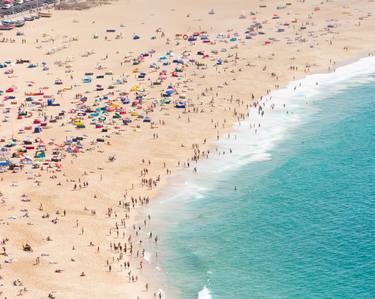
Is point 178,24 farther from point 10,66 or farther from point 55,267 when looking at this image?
point 55,267

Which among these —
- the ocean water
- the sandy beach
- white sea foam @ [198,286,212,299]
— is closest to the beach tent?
the sandy beach

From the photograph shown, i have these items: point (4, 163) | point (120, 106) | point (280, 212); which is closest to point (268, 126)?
point (120, 106)

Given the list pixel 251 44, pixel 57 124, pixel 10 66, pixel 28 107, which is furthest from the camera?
pixel 251 44

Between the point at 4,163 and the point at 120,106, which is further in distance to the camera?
the point at 120,106

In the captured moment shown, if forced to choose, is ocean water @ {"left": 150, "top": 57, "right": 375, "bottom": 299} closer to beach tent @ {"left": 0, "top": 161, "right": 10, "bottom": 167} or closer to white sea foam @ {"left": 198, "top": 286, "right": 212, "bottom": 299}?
white sea foam @ {"left": 198, "top": 286, "right": 212, "bottom": 299}

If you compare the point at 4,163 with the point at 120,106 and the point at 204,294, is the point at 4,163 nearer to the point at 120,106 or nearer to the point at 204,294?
the point at 120,106

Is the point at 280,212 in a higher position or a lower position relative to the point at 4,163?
lower

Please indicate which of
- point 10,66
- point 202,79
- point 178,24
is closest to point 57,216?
point 202,79

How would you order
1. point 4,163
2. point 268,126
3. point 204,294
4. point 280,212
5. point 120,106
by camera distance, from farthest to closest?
point 120,106 < point 268,126 < point 4,163 < point 280,212 < point 204,294

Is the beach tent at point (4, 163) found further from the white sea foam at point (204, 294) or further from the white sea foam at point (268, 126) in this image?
the white sea foam at point (204, 294)
